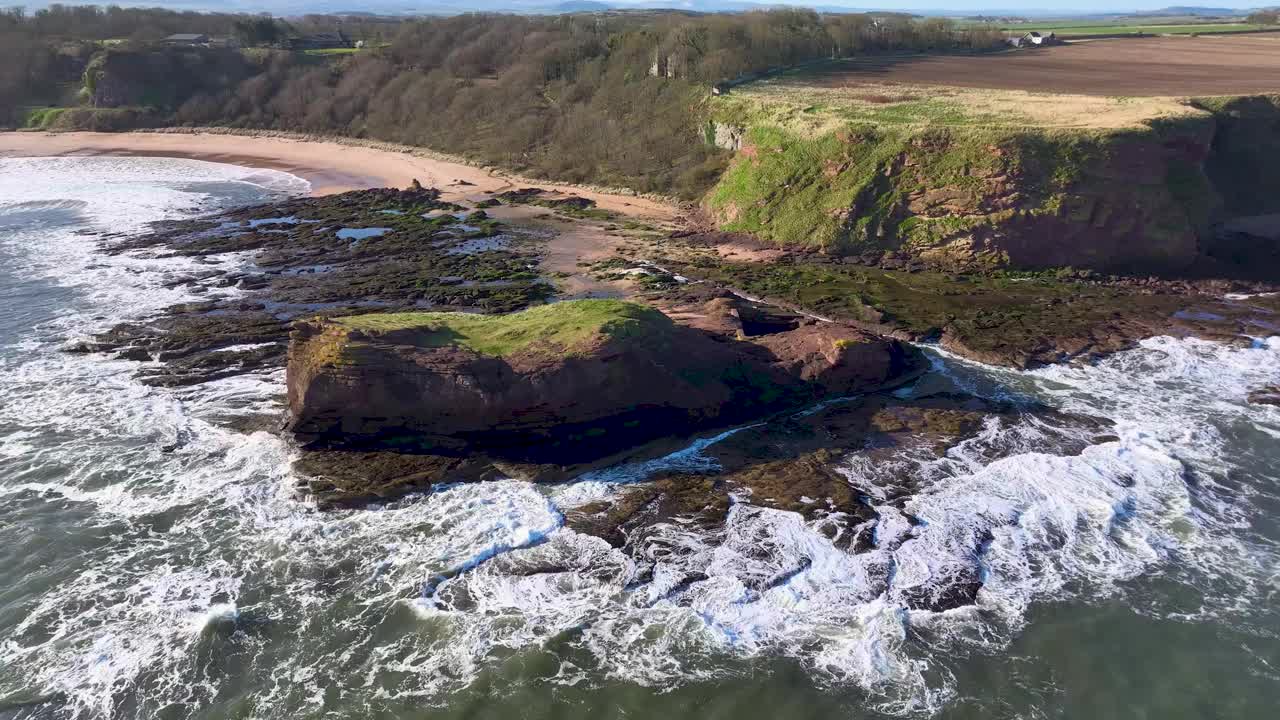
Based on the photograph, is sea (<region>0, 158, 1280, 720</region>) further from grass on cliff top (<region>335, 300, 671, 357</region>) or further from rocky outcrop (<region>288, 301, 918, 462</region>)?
grass on cliff top (<region>335, 300, 671, 357</region>)

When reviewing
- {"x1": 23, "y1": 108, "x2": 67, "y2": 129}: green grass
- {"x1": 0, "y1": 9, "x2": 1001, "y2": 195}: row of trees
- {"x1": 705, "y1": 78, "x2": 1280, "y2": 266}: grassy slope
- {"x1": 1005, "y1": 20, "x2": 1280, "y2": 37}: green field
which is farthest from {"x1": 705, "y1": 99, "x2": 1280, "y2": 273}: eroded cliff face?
{"x1": 1005, "y1": 20, "x2": 1280, "y2": 37}: green field

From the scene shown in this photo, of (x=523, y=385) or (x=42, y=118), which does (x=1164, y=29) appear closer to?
(x=523, y=385)

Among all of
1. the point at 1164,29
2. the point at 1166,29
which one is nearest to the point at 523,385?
the point at 1166,29

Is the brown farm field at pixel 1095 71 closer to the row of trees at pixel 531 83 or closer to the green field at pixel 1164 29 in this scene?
the row of trees at pixel 531 83

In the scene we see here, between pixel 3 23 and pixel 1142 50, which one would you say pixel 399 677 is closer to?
→ pixel 1142 50

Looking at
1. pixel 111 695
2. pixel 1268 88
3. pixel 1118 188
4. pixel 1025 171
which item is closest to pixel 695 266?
pixel 1025 171
